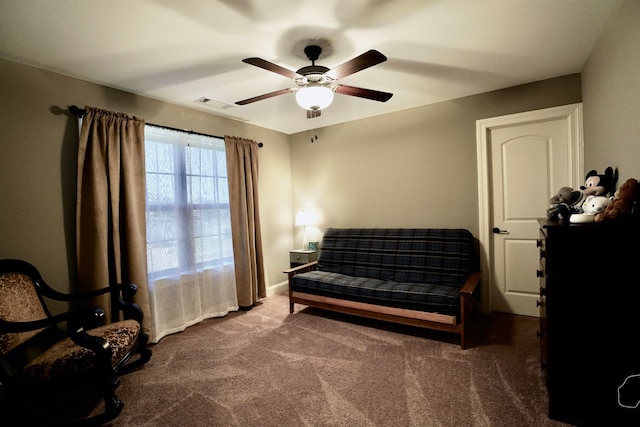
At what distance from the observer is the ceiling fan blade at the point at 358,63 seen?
1688 mm

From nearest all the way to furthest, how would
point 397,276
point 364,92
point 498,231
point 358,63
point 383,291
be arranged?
point 358,63 → point 364,92 → point 383,291 → point 498,231 → point 397,276

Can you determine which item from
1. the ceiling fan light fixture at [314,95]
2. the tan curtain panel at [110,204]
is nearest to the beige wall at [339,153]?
the tan curtain panel at [110,204]

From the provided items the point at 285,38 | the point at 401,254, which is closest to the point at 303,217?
the point at 401,254

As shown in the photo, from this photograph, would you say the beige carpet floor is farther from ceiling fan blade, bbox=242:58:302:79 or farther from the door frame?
ceiling fan blade, bbox=242:58:302:79

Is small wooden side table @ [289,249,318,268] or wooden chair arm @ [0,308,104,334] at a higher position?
wooden chair arm @ [0,308,104,334]

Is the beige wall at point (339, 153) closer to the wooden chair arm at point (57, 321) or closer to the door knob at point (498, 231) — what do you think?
the door knob at point (498, 231)

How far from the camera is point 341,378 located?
2133 mm

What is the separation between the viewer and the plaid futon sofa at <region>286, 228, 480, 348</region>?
261cm

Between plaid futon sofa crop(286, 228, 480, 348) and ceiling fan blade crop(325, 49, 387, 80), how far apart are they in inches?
76.6

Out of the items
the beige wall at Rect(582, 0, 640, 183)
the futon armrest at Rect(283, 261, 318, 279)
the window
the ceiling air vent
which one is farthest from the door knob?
the ceiling air vent

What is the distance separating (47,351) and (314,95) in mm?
2477

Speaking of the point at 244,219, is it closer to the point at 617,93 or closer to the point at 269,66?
the point at 269,66

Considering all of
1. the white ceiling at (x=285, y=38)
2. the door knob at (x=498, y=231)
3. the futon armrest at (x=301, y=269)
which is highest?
the white ceiling at (x=285, y=38)

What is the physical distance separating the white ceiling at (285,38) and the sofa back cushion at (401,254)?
1634 millimetres
